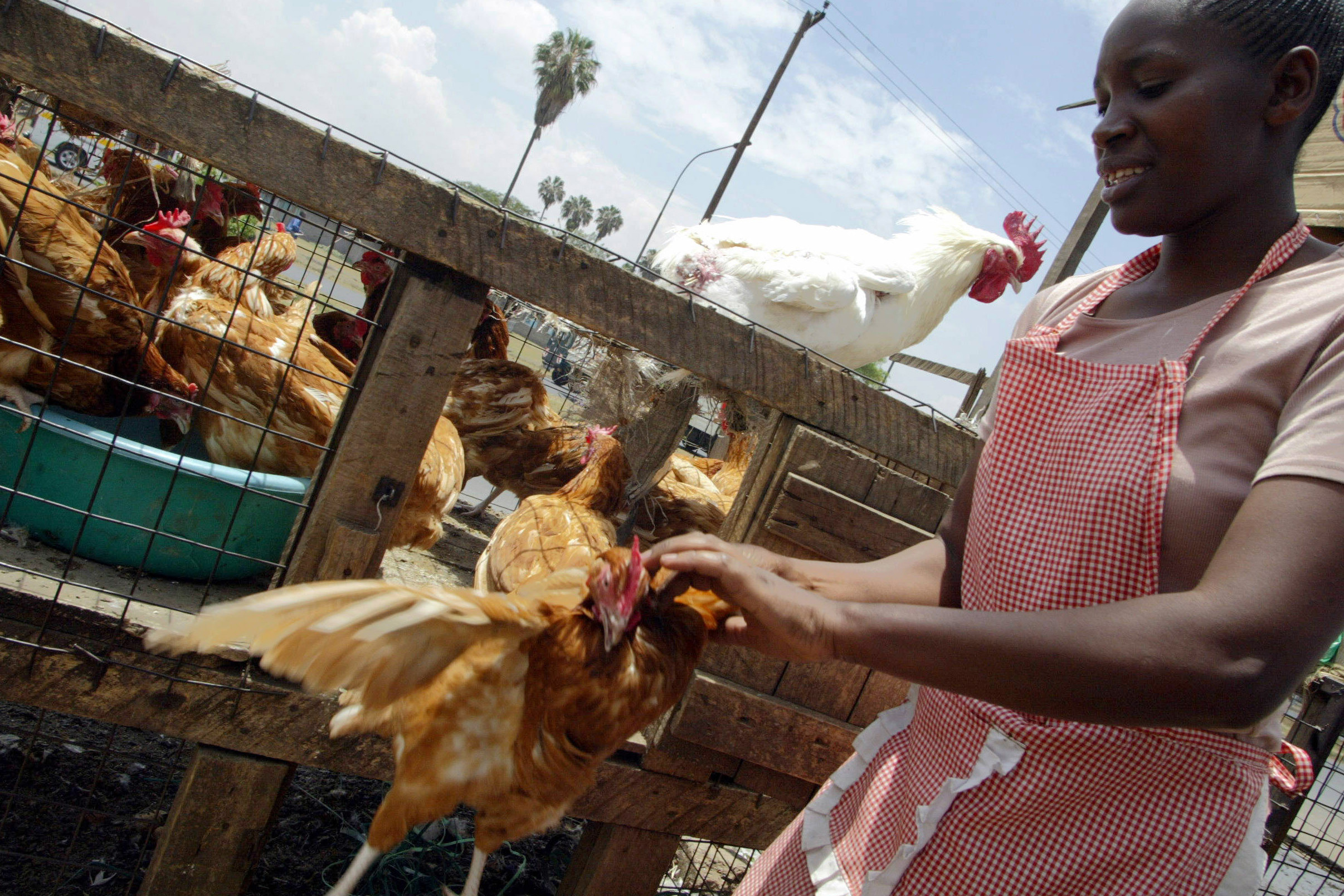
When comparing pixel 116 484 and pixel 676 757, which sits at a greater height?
pixel 116 484

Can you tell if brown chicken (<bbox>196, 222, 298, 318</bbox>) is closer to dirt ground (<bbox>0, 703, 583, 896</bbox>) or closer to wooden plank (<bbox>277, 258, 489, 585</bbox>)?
dirt ground (<bbox>0, 703, 583, 896</bbox>)

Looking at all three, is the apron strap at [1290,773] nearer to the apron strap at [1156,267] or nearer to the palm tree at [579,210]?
the apron strap at [1156,267]

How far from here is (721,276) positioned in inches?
159

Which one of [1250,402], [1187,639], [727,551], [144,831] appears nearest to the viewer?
[1187,639]

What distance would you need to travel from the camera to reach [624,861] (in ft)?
8.43

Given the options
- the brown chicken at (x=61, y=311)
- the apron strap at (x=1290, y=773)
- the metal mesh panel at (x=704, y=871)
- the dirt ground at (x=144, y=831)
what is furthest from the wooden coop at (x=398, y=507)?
the apron strap at (x=1290, y=773)

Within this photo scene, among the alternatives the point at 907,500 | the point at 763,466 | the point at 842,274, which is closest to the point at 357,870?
the point at 763,466

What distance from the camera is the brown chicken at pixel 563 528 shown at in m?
3.18

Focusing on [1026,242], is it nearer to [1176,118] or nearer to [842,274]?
[842,274]

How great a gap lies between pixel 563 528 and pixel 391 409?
142 centimetres

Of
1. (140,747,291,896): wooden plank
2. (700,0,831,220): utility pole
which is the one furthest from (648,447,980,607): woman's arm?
(700,0,831,220): utility pole

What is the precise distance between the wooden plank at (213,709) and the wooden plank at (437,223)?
1123mm

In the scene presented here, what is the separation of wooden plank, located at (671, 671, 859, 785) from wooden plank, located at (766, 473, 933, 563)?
1.55 ft

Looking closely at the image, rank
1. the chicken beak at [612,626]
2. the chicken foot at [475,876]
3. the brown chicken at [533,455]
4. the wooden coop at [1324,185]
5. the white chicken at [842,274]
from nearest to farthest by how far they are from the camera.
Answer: the chicken beak at [612,626] → the chicken foot at [475,876] → the wooden coop at [1324,185] → the white chicken at [842,274] → the brown chicken at [533,455]
